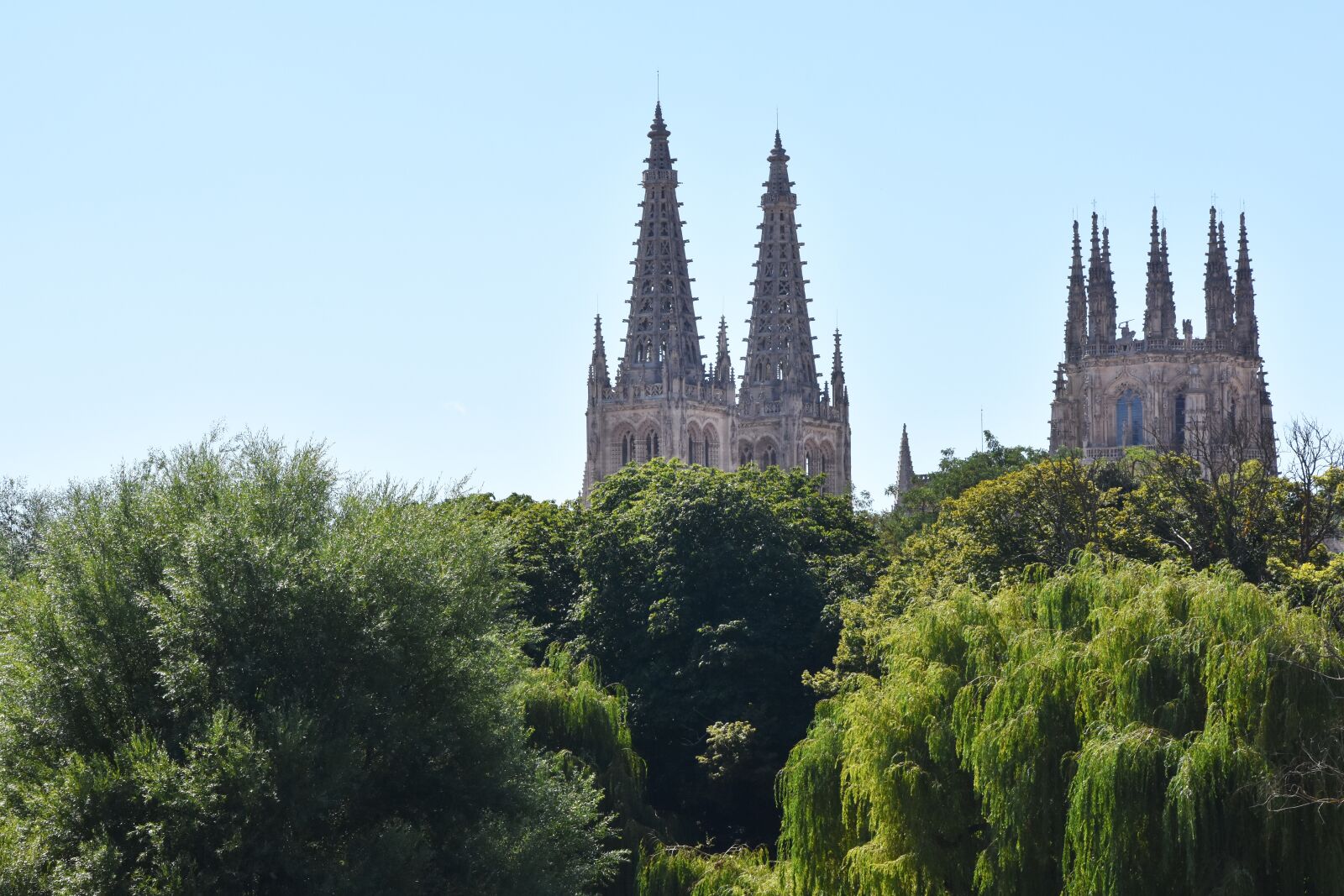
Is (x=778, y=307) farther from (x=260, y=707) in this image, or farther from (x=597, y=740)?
(x=260, y=707)

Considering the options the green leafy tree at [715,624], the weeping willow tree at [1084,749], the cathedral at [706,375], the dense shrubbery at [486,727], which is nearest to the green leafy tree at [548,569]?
the green leafy tree at [715,624]

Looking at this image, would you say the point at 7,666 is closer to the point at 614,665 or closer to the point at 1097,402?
the point at 614,665

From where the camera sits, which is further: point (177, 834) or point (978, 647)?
point (978, 647)

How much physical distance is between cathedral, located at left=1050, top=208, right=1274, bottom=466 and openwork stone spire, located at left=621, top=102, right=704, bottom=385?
1375 inches

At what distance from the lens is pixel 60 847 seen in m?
30.0

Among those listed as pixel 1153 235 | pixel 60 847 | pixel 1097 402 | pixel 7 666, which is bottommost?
pixel 60 847

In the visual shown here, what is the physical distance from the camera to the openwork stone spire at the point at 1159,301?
102500 mm

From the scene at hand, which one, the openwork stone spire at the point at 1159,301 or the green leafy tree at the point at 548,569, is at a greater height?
the openwork stone spire at the point at 1159,301

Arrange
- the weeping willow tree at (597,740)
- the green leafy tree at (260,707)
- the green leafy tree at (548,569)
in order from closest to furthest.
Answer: the green leafy tree at (260,707) → the weeping willow tree at (597,740) → the green leafy tree at (548,569)

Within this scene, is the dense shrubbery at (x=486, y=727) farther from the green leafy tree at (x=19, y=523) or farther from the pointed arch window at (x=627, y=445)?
the pointed arch window at (x=627, y=445)

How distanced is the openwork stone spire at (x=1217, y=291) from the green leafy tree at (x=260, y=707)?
238 ft

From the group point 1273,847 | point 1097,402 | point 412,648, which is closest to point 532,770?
point 412,648

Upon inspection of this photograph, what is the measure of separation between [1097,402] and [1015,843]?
73.7 m

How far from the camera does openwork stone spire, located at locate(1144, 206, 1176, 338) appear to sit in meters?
102
